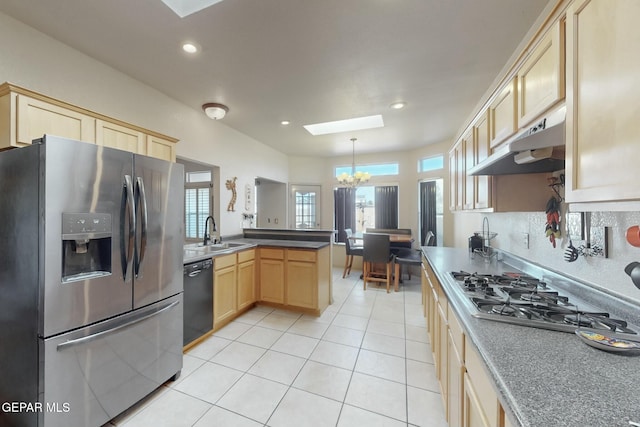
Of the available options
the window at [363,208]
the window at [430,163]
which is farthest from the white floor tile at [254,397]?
the window at [430,163]

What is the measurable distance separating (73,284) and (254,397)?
4.45ft

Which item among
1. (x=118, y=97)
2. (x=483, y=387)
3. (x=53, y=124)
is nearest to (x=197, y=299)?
(x=53, y=124)

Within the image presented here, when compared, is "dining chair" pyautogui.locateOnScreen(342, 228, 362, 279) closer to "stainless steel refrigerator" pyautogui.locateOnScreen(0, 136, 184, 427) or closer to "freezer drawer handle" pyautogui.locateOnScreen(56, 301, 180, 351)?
"freezer drawer handle" pyautogui.locateOnScreen(56, 301, 180, 351)

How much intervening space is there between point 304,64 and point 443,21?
112 centimetres

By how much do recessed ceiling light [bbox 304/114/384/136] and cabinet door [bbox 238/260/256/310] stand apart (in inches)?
89.3

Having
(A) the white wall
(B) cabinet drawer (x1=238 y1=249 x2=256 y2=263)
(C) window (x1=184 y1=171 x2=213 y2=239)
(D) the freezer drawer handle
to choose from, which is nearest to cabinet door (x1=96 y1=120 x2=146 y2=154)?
(A) the white wall

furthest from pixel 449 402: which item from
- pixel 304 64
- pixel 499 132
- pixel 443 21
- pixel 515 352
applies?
pixel 304 64

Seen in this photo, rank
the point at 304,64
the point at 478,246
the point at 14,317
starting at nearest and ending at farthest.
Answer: the point at 14,317
the point at 304,64
the point at 478,246

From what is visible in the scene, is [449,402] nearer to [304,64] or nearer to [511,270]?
[511,270]

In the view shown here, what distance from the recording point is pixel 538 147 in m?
1.12

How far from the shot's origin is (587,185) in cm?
84

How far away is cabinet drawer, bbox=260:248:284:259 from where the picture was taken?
3.23 meters

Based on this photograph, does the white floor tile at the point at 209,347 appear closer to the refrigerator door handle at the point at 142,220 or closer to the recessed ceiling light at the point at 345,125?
Result: the refrigerator door handle at the point at 142,220

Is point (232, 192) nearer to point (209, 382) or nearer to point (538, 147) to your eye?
point (209, 382)
